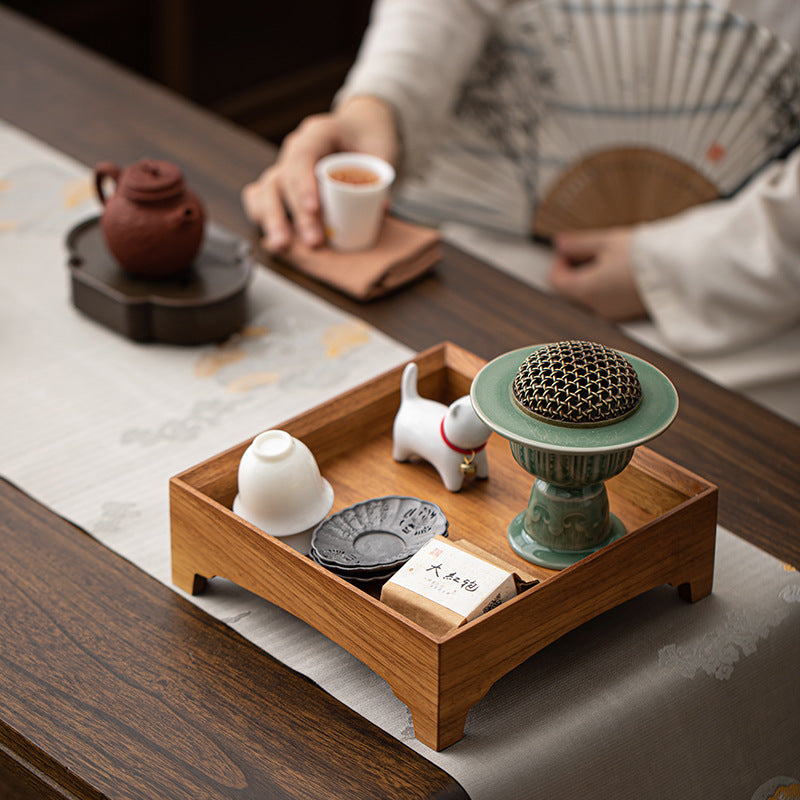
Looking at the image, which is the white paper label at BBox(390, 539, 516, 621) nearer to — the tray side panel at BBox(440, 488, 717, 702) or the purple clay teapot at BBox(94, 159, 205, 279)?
the tray side panel at BBox(440, 488, 717, 702)

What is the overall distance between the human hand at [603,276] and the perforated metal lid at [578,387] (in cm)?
83

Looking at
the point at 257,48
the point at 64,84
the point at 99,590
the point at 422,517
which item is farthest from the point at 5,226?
the point at 257,48

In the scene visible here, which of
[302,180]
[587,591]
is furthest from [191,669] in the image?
[302,180]

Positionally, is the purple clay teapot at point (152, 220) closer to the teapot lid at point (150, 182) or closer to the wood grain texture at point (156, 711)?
the teapot lid at point (150, 182)

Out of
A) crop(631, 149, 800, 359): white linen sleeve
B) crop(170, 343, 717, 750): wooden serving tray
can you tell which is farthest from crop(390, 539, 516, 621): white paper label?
crop(631, 149, 800, 359): white linen sleeve

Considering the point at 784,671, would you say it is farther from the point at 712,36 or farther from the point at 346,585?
the point at 712,36

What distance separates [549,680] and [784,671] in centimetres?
21

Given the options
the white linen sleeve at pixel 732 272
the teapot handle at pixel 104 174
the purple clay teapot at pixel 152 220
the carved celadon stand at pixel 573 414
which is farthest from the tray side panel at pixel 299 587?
the white linen sleeve at pixel 732 272

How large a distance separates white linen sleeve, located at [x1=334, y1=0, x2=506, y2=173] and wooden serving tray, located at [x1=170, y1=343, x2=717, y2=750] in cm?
79

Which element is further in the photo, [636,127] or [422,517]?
[636,127]

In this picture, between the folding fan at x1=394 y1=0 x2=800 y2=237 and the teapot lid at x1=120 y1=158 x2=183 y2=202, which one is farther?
the folding fan at x1=394 y1=0 x2=800 y2=237

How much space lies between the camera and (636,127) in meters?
1.69

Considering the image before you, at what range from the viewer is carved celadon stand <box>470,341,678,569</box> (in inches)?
27.5

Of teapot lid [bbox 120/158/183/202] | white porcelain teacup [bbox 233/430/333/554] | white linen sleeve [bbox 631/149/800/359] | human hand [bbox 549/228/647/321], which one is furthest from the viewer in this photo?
human hand [bbox 549/228/647/321]
